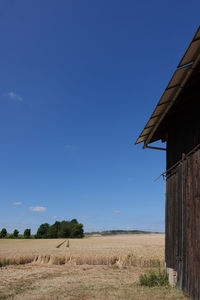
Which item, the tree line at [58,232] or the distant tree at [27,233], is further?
the tree line at [58,232]

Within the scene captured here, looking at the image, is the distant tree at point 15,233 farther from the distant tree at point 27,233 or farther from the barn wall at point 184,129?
the barn wall at point 184,129

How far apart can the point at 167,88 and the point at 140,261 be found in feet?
56.8

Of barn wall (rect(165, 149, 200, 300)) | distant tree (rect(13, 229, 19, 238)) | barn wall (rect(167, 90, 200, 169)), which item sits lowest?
distant tree (rect(13, 229, 19, 238))

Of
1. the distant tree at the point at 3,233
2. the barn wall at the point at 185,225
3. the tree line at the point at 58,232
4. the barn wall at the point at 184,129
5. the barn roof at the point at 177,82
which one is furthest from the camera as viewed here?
the tree line at the point at 58,232

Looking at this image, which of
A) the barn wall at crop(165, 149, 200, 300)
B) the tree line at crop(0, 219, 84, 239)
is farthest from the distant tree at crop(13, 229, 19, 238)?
the barn wall at crop(165, 149, 200, 300)

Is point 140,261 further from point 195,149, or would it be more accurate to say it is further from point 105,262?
point 195,149

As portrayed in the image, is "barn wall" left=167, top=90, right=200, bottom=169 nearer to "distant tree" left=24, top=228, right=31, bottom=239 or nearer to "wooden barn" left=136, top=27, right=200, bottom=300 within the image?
"wooden barn" left=136, top=27, right=200, bottom=300

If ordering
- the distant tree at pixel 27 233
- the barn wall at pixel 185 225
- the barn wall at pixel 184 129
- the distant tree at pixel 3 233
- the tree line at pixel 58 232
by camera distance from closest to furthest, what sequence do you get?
the barn wall at pixel 185 225, the barn wall at pixel 184 129, the distant tree at pixel 3 233, the distant tree at pixel 27 233, the tree line at pixel 58 232

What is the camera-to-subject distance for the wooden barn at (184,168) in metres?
8.79

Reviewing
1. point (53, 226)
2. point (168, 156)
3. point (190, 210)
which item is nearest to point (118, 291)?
point (190, 210)

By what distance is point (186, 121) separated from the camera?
35.5 ft

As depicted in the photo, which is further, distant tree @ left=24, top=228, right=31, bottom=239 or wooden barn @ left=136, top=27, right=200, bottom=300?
distant tree @ left=24, top=228, right=31, bottom=239

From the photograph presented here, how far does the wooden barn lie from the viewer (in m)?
8.79

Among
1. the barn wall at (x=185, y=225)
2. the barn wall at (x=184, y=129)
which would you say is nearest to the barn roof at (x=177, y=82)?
the barn wall at (x=184, y=129)
